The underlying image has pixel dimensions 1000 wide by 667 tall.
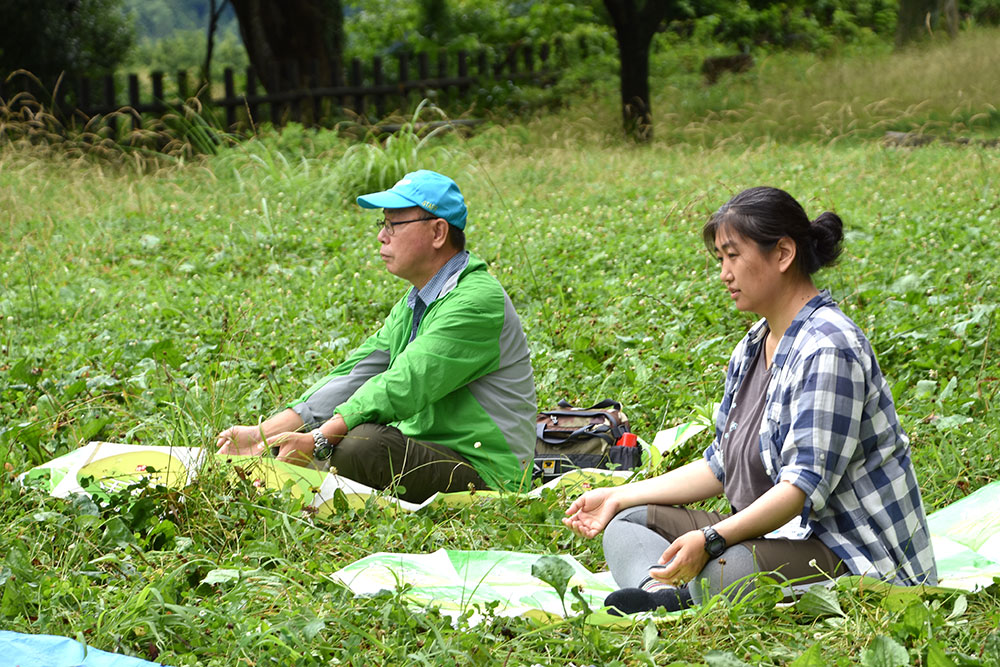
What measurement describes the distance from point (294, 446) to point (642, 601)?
1.46m

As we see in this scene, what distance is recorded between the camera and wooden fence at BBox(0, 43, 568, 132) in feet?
42.9

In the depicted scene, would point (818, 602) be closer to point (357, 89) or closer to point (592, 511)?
point (592, 511)

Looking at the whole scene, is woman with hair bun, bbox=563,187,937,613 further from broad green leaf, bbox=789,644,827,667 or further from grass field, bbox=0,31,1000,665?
broad green leaf, bbox=789,644,827,667

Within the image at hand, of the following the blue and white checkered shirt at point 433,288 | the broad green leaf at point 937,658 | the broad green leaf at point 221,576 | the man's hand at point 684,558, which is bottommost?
the broad green leaf at point 221,576

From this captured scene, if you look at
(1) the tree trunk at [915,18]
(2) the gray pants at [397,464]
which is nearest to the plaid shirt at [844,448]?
(2) the gray pants at [397,464]

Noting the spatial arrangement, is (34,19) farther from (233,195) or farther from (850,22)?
(850,22)

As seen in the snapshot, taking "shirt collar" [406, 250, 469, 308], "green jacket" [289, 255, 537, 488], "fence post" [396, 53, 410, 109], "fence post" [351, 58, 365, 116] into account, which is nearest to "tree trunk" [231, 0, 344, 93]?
"fence post" [351, 58, 365, 116]

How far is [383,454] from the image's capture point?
12.4ft

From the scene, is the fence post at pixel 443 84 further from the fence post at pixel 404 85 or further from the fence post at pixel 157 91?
the fence post at pixel 157 91

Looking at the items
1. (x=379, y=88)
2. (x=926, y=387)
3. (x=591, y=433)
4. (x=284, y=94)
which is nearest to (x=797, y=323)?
(x=591, y=433)

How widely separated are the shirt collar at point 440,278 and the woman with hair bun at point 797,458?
126 cm

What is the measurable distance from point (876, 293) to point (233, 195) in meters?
5.43

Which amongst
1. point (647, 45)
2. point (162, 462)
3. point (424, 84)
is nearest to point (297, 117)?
point (424, 84)

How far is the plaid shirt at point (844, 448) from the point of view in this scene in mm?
2652
